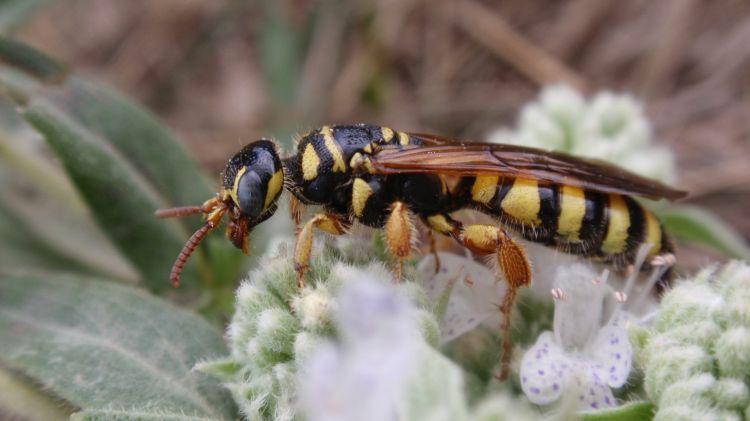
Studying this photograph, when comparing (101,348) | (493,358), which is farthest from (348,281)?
(101,348)

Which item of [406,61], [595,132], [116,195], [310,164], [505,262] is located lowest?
[505,262]

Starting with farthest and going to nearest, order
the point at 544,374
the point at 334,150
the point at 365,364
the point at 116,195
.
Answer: the point at 116,195 < the point at 334,150 < the point at 544,374 < the point at 365,364

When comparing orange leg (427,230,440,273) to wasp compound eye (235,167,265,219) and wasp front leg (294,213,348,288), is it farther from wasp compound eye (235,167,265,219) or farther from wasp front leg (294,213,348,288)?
wasp compound eye (235,167,265,219)

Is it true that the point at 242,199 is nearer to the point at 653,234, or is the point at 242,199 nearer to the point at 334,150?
the point at 334,150

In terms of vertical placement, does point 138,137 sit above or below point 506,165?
above

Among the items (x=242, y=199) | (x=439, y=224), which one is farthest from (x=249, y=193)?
(x=439, y=224)

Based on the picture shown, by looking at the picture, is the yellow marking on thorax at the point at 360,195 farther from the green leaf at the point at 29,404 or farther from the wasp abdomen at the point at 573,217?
the green leaf at the point at 29,404

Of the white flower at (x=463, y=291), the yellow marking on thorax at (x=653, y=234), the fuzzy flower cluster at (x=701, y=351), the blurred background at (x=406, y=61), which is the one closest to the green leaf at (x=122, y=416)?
the white flower at (x=463, y=291)
